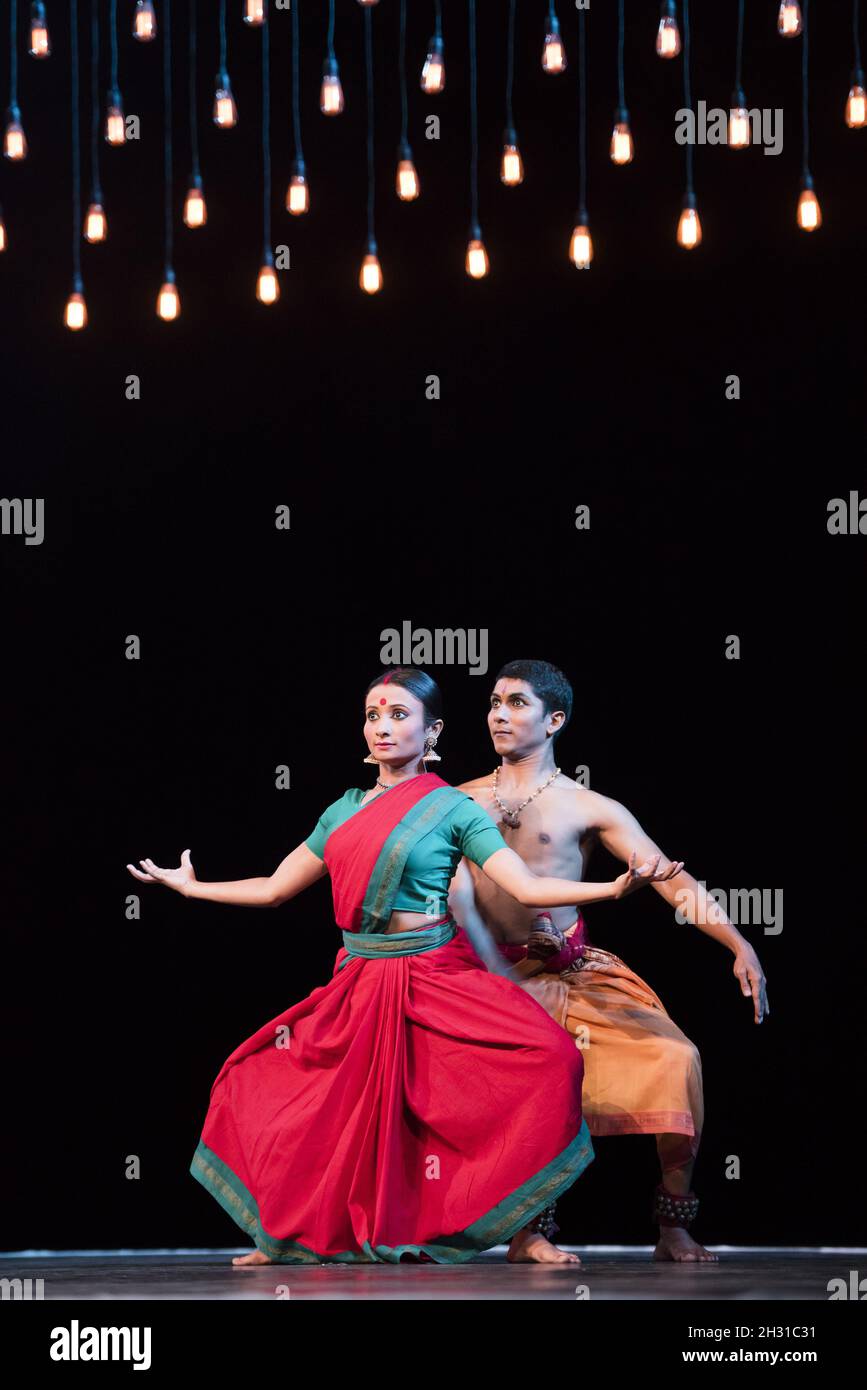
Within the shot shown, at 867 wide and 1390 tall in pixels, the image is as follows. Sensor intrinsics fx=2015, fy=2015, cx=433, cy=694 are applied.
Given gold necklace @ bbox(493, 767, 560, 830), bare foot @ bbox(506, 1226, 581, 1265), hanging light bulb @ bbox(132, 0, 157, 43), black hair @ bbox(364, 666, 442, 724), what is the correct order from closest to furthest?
bare foot @ bbox(506, 1226, 581, 1265)
hanging light bulb @ bbox(132, 0, 157, 43)
black hair @ bbox(364, 666, 442, 724)
gold necklace @ bbox(493, 767, 560, 830)

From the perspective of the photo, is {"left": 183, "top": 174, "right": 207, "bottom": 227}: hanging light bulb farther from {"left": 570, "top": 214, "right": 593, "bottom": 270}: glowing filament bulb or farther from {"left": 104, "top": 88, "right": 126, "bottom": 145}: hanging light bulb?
{"left": 570, "top": 214, "right": 593, "bottom": 270}: glowing filament bulb

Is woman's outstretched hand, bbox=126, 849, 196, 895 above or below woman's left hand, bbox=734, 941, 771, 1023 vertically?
above

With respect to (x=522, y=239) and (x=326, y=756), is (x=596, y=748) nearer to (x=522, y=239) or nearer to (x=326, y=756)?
(x=326, y=756)

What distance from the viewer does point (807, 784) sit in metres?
5.32

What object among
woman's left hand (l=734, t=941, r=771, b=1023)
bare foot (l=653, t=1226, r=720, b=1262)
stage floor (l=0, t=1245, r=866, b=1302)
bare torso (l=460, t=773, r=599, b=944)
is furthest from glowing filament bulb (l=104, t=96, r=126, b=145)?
bare foot (l=653, t=1226, r=720, b=1262)

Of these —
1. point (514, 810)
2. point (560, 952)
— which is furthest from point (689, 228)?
point (560, 952)

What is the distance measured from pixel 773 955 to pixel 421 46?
8.59ft

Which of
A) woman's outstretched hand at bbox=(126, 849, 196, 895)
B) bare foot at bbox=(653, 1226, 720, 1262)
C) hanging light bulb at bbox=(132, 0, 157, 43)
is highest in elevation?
hanging light bulb at bbox=(132, 0, 157, 43)

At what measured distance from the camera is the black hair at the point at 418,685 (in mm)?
4613

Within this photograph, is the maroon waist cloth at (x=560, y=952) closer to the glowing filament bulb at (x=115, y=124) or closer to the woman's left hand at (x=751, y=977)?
the woman's left hand at (x=751, y=977)

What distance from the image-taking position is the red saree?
4.18m

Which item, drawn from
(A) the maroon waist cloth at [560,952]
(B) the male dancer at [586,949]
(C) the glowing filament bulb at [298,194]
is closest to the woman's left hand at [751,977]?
(B) the male dancer at [586,949]
